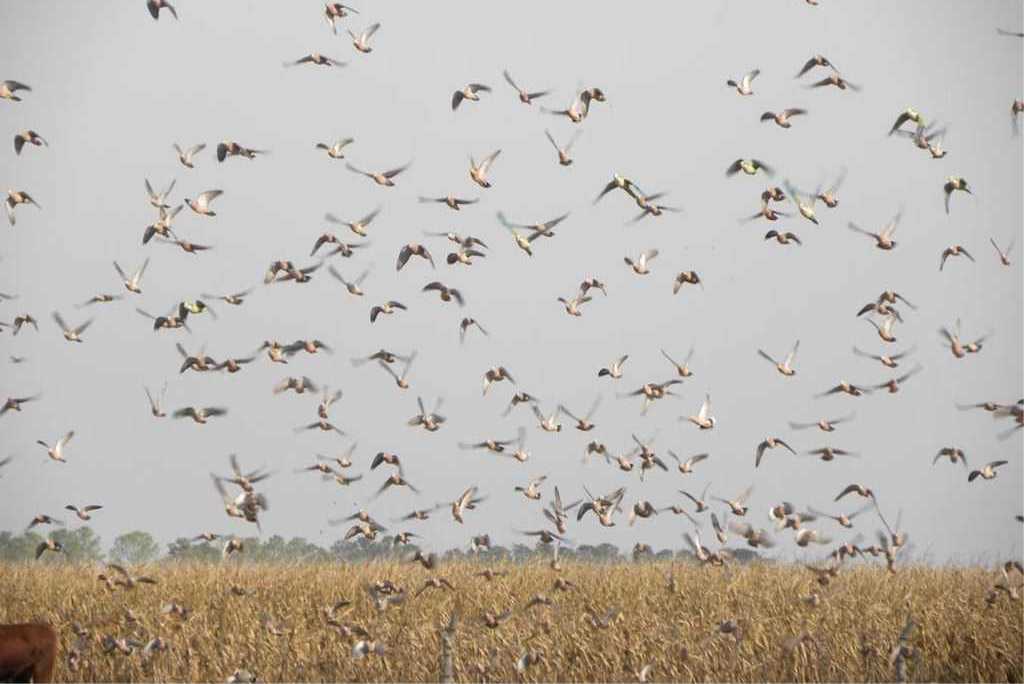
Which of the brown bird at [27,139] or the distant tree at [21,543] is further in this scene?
the distant tree at [21,543]

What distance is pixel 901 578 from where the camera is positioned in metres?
30.1

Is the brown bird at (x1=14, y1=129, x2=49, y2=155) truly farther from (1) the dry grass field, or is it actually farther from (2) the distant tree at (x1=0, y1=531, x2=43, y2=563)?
(2) the distant tree at (x1=0, y1=531, x2=43, y2=563)

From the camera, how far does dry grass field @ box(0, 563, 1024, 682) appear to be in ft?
74.2

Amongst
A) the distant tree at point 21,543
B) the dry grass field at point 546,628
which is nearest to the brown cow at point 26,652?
the dry grass field at point 546,628

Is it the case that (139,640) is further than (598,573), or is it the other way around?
(598,573)

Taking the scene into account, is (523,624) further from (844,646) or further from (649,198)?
(649,198)

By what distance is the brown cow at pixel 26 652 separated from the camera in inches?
676

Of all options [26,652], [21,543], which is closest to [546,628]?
[26,652]

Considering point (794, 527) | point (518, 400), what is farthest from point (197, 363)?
point (794, 527)

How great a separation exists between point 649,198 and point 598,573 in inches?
286

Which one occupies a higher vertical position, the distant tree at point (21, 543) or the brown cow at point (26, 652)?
the distant tree at point (21, 543)

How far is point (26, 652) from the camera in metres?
17.3

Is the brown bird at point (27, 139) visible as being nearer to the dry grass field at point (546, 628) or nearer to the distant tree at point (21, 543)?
the dry grass field at point (546, 628)

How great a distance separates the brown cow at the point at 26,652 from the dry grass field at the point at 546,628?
541 cm
